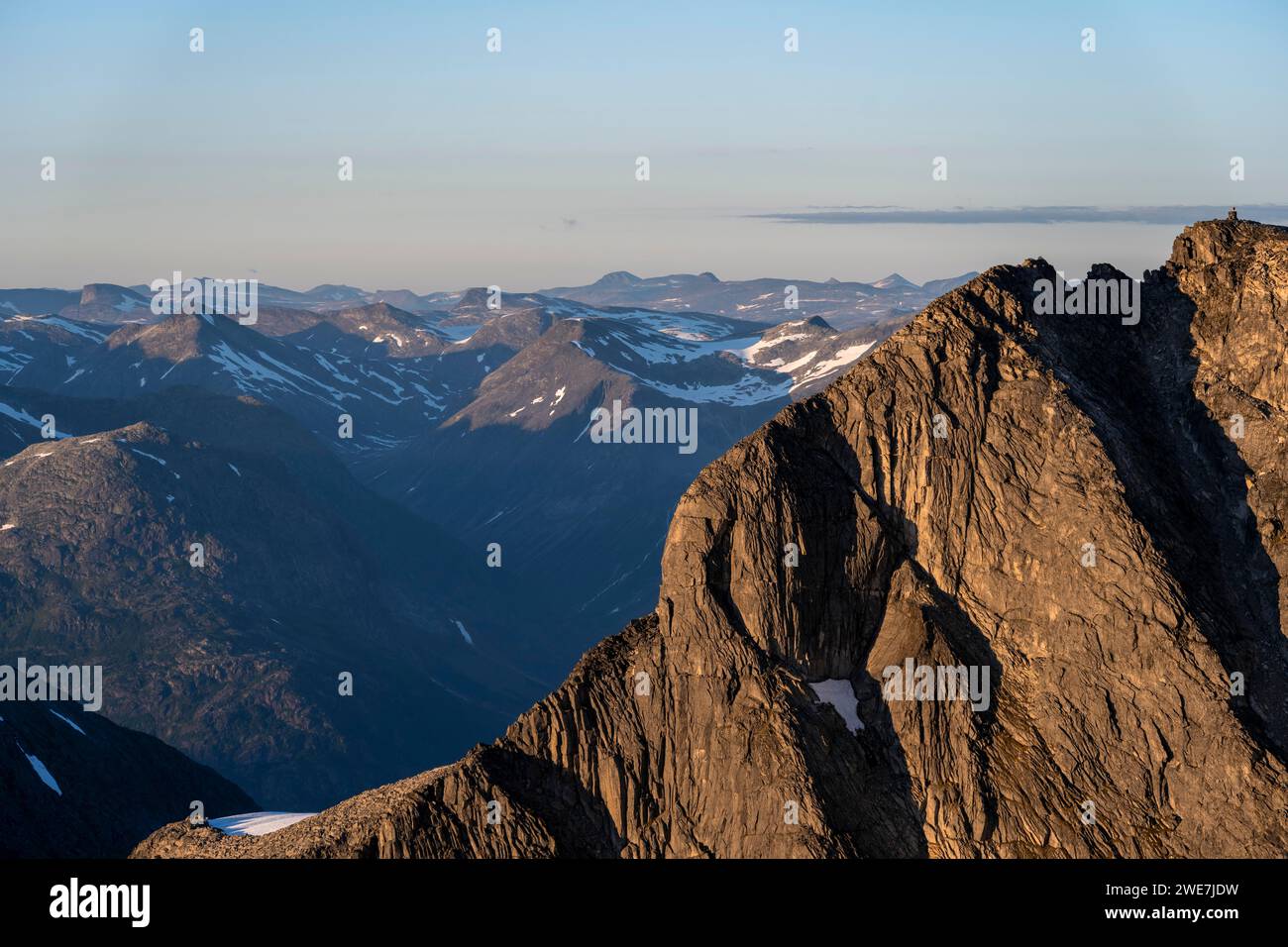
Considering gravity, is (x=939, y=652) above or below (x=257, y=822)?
above

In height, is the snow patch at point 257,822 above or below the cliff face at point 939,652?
below


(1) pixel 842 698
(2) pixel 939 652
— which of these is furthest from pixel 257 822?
(2) pixel 939 652

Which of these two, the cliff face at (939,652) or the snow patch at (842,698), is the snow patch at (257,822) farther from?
the snow patch at (842,698)

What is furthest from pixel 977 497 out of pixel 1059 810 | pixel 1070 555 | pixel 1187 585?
pixel 1059 810

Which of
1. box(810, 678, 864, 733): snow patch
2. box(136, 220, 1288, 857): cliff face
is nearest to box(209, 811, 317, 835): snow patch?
box(136, 220, 1288, 857): cliff face

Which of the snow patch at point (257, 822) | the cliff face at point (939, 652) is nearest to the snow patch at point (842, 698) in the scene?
the cliff face at point (939, 652)

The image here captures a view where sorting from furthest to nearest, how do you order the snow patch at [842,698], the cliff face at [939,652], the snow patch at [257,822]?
1. the snow patch at [257,822]
2. the snow patch at [842,698]
3. the cliff face at [939,652]

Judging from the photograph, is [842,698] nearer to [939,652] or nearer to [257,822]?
[939,652]

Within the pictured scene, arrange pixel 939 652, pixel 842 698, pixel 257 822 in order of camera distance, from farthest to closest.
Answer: pixel 257 822, pixel 842 698, pixel 939 652

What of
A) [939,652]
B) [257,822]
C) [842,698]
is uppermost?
[939,652]
